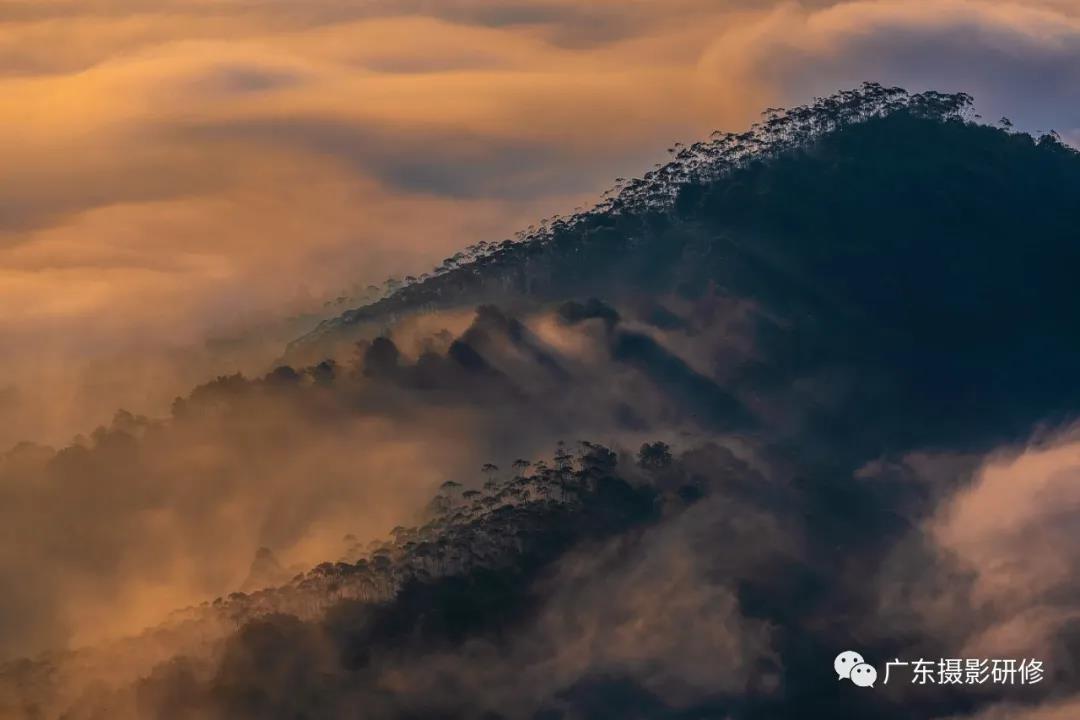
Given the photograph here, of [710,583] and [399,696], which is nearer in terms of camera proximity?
[399,696]

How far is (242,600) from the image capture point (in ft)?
622

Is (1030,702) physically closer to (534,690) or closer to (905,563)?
(905,563)

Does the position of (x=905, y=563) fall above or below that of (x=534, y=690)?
above

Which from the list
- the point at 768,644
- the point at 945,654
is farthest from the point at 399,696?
the point at 945,654

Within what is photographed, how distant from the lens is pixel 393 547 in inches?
7712

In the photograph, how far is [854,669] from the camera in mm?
185125

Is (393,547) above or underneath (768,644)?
above

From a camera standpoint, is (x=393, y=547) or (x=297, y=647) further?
(x=393, y=547)

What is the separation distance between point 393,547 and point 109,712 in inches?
1449

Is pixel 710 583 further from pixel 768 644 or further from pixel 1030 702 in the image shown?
pixel 1030 702

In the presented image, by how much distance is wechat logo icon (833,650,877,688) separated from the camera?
603 ft

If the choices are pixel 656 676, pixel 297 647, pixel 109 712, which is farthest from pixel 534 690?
pixel 109 712

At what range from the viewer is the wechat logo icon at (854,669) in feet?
603

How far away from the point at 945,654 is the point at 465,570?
5455 centimetres
